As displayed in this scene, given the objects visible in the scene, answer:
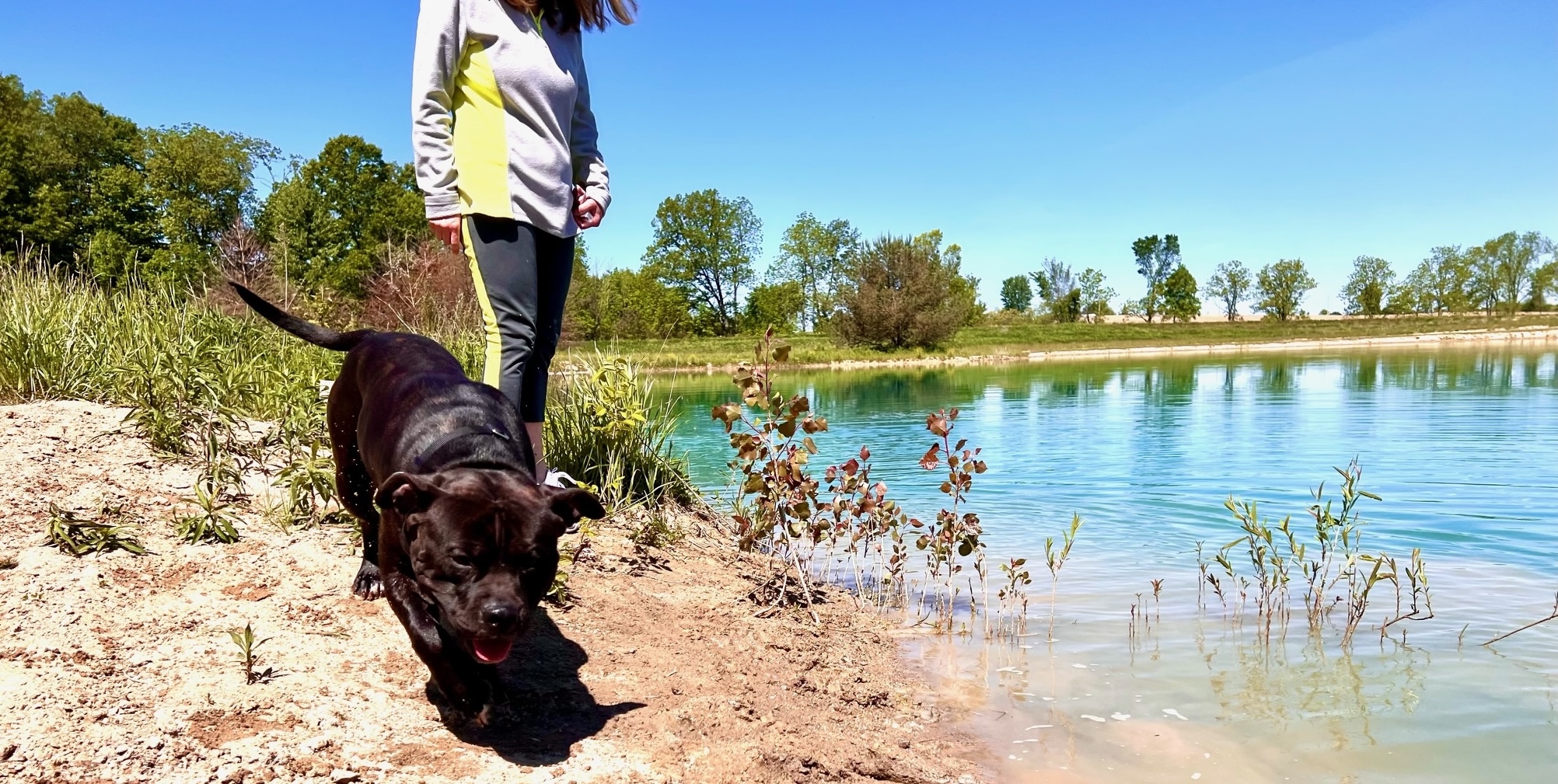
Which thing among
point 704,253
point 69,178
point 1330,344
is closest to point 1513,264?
point 1330,344

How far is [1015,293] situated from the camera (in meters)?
112

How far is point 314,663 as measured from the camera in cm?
272

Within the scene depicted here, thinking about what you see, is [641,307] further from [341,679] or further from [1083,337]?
[341,679]

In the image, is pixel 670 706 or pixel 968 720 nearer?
pixel 670 706

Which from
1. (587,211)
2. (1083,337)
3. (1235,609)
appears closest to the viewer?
(587,211)

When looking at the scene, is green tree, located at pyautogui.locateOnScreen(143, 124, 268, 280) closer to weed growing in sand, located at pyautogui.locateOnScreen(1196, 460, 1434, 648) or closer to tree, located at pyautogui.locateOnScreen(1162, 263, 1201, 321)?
weed growing in sand, located at pyautogui.locateOnScreen(1196, 460, 1434, 648)

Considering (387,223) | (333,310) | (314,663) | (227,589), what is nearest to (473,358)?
(333,310)

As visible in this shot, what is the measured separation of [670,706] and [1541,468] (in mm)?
9640

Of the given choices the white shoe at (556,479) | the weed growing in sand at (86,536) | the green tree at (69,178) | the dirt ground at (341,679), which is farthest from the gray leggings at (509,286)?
the green tree at (69,178)

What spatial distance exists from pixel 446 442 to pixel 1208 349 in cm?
6367

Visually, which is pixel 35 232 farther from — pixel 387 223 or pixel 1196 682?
pixel 1196 682

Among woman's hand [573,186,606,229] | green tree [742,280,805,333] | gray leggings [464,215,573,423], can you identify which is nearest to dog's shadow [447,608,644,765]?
gray leggings [464,215,573,423]

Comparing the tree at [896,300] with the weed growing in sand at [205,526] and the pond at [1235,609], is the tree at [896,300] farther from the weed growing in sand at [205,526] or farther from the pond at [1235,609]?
the weed growing in sand at [205,526]

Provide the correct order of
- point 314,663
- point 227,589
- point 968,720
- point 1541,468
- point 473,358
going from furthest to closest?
1. point 1541,468
2. point 473,358
3. point 968,720
4. point 227,589
5. point 314,663
